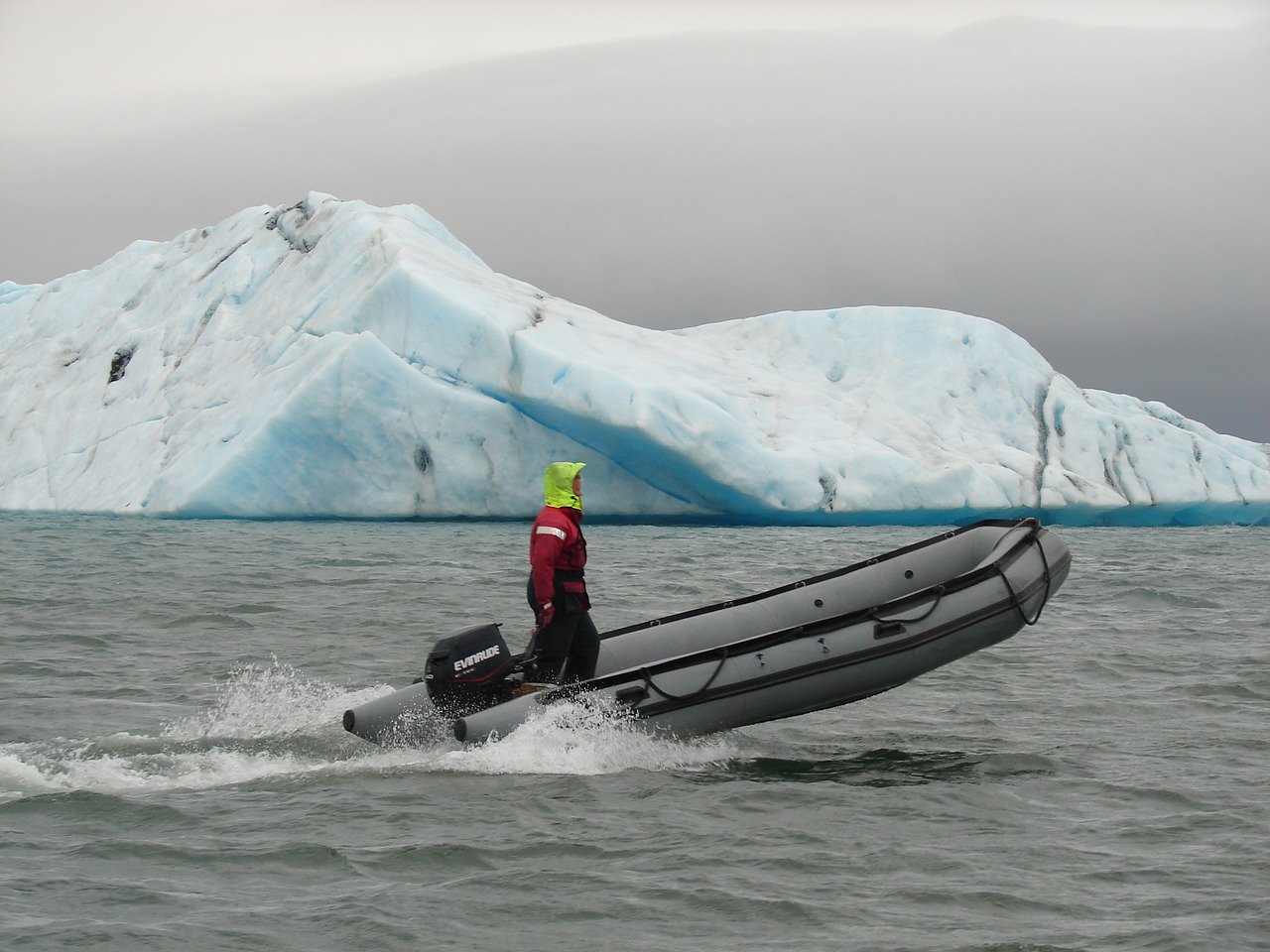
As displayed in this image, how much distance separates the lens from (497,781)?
17.9 ft

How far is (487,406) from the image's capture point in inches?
765

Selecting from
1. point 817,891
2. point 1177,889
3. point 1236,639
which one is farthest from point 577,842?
point 1236,639

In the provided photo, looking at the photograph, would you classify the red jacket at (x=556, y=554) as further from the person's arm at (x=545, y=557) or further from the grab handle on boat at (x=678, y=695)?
the grab handle on boat at (x=678, y=695)

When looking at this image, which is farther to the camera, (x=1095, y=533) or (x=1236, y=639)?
(x=1095, y=533)

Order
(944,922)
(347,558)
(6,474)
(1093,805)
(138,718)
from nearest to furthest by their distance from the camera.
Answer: (944,922) → (1093,805) → (138,718) → (347,558) → (6,474)

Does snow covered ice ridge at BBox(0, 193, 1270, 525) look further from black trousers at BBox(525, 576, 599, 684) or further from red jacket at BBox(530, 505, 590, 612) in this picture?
red jacket at BBox(530, 505, 590, 612)

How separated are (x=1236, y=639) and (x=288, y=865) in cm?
811

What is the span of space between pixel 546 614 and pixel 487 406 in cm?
1369

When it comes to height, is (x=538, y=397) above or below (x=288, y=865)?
above

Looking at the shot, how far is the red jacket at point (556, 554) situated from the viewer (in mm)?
5871

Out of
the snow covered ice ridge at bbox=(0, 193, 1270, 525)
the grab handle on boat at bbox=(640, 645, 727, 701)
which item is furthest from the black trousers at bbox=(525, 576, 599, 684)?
the snow covered ice ridge at bbox=(0, 193, 1270, 525)

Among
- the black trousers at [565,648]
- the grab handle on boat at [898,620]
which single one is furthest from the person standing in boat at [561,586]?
the grab handle on boat at [898,620]

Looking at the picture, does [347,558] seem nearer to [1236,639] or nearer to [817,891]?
[1236,639]

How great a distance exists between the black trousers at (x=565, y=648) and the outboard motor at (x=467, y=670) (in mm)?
181
